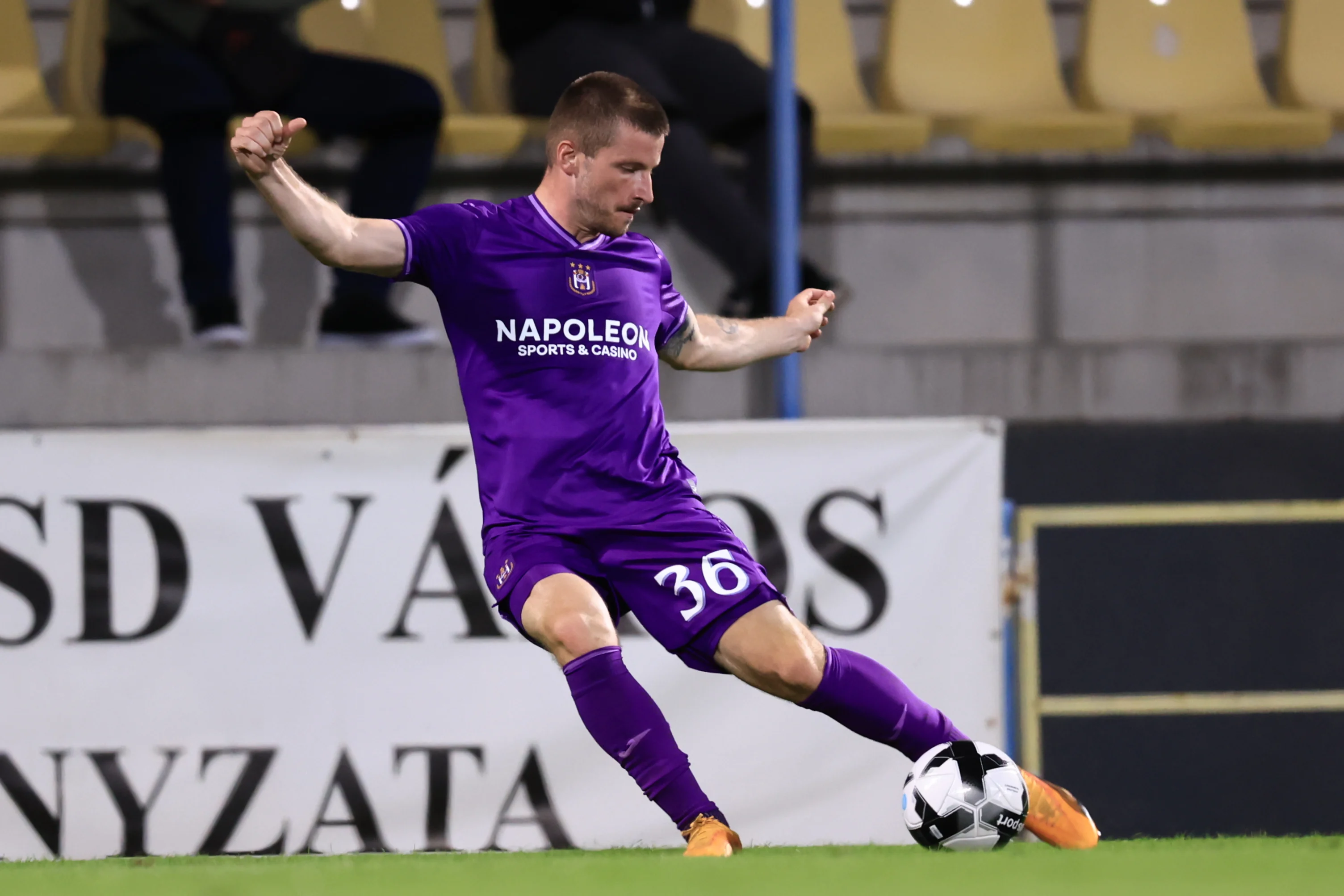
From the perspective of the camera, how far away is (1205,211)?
6461 millimetres

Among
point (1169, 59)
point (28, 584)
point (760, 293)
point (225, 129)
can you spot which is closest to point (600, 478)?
point (28, 584)

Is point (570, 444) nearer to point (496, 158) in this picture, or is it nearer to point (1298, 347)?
point (496, 158)

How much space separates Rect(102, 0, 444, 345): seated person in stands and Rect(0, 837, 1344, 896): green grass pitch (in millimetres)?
2469

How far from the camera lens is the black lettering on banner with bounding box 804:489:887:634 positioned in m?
4.99

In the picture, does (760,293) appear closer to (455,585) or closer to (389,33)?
(455,585)

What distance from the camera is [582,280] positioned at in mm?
3580

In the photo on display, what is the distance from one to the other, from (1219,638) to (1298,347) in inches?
43.3

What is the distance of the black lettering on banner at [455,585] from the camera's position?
195 inches

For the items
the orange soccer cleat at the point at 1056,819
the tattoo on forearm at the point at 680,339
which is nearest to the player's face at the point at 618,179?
Answer: the tattoo on forearm at the point at 680,339

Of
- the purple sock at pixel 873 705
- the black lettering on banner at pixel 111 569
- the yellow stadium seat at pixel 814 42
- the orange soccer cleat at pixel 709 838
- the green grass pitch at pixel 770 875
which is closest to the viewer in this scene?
the green grass pitch at pixel 770 875

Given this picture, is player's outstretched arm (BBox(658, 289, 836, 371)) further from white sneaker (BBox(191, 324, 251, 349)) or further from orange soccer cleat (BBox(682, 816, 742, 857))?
white sneaker (BBox(191, 324, 251, 349))

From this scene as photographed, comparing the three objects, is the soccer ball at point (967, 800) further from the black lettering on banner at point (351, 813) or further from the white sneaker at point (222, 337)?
the white sneaker at point (222, 337)

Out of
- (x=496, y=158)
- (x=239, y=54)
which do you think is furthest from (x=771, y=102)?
(x=239, y=54)

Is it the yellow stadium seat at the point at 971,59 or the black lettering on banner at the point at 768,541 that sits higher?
the yellow stadium seat at the point at 971,59
